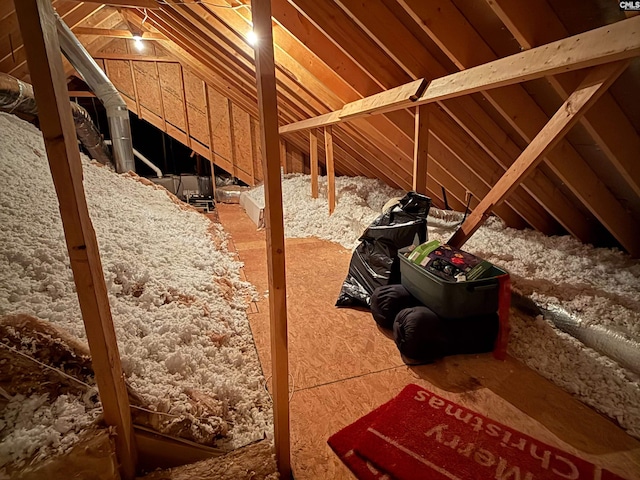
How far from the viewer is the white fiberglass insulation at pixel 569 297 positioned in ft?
4.58

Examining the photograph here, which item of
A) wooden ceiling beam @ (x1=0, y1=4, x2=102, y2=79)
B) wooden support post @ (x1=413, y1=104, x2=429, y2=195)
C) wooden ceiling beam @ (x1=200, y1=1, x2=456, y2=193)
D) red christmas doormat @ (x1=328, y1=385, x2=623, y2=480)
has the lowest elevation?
red christmas doormat @ (x1=328, y1=385, x2=623, y2=480)

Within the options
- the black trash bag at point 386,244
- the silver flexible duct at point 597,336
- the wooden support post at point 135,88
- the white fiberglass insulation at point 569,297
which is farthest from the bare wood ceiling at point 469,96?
the wooden support post at point 135,88

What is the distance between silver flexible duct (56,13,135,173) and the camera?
11.9 feet

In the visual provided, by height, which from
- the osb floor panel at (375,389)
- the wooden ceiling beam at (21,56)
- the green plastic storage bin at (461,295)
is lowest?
the osb floor panel at (375,389)

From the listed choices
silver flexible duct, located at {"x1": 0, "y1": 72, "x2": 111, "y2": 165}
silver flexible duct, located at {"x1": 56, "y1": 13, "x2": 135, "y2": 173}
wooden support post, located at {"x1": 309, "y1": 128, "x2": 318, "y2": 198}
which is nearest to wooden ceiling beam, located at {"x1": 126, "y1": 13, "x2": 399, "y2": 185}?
wooden support post, located at {"x1": 309, "y1": 128, "x2": 318, "y2": 198}

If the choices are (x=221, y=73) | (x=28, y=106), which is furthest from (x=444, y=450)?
(x=221, y=73)

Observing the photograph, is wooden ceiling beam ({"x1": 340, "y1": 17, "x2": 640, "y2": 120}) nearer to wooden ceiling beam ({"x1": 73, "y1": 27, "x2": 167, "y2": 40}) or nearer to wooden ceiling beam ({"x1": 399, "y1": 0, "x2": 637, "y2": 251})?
wooden ceiling beam ({"x1": 399, "y1": 0, "x2": 637, "y2": 251})

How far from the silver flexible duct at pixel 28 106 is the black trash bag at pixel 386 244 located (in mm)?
2577

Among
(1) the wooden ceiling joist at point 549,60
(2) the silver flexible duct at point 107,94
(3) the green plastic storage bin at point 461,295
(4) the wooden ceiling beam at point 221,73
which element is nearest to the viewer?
(1) the wooden ceiling joist at point 549,60

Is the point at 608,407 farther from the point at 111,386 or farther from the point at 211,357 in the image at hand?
the point at 111,386

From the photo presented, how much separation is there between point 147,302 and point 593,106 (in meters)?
2.31

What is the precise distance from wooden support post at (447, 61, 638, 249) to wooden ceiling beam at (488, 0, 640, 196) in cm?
21

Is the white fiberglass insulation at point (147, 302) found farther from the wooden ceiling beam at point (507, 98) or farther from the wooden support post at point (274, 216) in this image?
the wooden ceiling beam at point (507, 98)

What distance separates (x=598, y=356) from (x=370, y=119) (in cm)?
224
